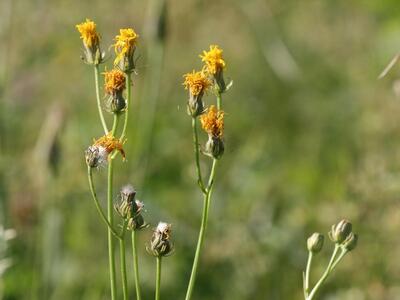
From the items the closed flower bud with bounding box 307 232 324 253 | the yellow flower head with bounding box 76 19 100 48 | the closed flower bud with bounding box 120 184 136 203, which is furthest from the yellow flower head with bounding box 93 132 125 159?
the closed flower bud with bounding box 307 232 324 253

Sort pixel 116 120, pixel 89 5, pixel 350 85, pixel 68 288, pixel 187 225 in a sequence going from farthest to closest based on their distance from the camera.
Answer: pixel 350 85
pixel 89 5
pixel 187 225
pixel 68 288
pixel 116 120

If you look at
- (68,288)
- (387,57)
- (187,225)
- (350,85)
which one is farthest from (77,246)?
(350,85)

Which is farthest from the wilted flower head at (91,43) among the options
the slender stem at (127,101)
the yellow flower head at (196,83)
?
the yellow flower head at (196,83)

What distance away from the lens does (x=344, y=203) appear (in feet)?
13.6

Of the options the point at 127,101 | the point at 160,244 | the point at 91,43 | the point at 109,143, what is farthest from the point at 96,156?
the point at 91,43

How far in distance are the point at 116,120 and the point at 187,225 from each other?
267cm

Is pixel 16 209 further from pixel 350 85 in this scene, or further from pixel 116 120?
pixel 350 85

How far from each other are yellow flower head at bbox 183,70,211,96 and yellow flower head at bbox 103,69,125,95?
0.55ft

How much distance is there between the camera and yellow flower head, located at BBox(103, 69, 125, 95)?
235 cm

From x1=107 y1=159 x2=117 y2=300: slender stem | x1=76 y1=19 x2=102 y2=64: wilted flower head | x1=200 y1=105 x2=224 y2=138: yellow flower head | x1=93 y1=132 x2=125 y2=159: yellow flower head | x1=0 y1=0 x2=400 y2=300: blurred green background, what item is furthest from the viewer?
x1=0 y1=0 x2=400 y2=300: blurred green background

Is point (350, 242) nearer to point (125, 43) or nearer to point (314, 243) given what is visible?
point (314, 243)

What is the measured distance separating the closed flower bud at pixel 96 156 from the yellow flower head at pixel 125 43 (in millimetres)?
273

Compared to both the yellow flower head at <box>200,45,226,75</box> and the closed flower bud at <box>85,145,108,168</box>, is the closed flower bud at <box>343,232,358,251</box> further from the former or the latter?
the closed flower bud at <box>85,145,108,168</box>

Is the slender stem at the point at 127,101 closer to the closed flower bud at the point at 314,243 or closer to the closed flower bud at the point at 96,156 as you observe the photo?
the closed flower bud at the point at 96,156
